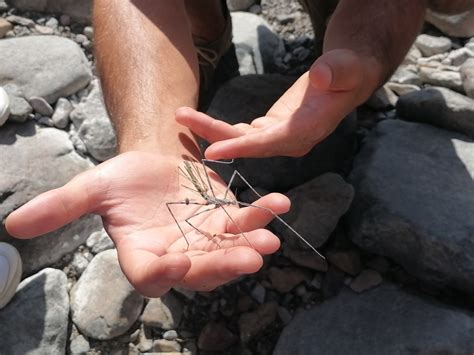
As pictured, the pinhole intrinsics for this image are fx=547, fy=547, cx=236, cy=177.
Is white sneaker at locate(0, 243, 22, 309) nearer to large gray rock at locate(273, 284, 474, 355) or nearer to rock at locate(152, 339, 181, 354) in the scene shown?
rock at locate(152, 339, 181, 354)

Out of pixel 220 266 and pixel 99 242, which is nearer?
pixel 220 266

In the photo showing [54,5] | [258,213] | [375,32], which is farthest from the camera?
[54,5]

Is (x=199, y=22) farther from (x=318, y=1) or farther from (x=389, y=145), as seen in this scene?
(x=389, y=145)

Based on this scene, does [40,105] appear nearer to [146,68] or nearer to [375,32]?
[146,68]

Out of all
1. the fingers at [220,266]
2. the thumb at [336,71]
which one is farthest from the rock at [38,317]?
the thumb at [336,71]

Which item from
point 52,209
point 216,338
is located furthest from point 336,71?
point 216,338

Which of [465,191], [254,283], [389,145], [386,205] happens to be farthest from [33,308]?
[465,191]

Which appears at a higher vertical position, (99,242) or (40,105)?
(40,105)
